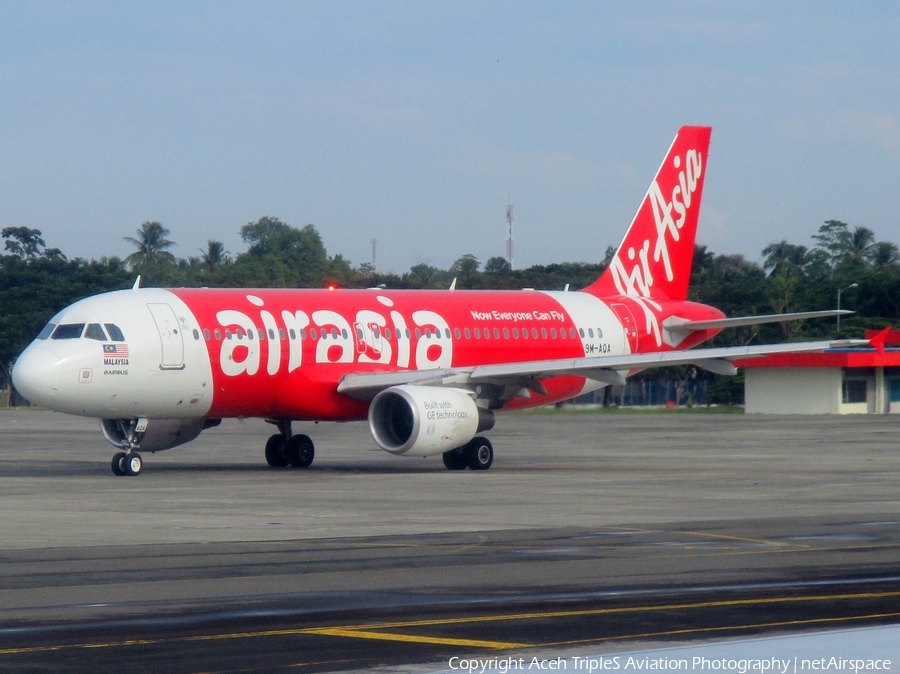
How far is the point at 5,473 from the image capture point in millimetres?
28438

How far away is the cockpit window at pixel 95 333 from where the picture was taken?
87.2 feet

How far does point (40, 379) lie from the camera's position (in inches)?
1019

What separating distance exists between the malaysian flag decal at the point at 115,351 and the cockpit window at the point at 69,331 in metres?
0.64

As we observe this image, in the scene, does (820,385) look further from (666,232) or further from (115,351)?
(115,351)

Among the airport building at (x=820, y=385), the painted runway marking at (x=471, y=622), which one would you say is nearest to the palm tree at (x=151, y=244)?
the airport building at (x=820, y=385)

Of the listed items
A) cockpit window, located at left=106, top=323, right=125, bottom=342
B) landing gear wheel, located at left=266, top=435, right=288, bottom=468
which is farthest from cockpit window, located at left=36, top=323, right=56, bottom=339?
landing gear wheel, located at left=266, top=435, right=288, bottom=468

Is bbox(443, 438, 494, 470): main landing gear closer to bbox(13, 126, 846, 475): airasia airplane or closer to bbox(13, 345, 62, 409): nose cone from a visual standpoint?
bbox(13, 126, 846, 475): airasia airplane

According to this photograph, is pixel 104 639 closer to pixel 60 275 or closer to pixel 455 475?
pixel 455 475

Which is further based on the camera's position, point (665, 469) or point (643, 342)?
point (643, 342)

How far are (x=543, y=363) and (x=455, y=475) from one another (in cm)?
299

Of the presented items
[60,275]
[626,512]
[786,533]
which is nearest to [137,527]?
[626,512]

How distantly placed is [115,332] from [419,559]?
14.0 m

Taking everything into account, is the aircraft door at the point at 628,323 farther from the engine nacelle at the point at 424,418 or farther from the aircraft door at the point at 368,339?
the engine nacelle at the point at 424,418

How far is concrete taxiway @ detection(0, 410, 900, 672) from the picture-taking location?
9.68 m
